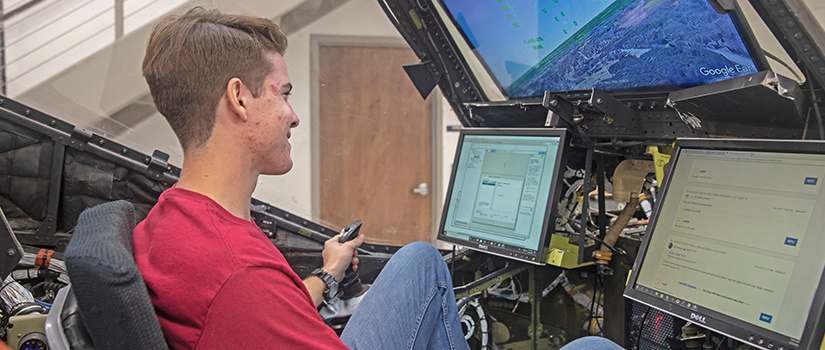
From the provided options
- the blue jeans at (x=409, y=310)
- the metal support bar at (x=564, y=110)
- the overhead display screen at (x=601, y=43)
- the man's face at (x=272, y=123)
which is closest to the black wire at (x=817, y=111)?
the overhead display screen at (x=601, y=43)

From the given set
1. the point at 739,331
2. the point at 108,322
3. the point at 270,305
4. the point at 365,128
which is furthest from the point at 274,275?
the point at 365,128

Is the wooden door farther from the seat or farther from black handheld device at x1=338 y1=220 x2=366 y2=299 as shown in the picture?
the seat

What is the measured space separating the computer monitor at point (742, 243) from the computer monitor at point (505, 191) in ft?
1.22

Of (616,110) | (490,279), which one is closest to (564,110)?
(616,110)

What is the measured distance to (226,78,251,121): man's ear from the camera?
2.97ft

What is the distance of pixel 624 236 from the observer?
1729 millimetres

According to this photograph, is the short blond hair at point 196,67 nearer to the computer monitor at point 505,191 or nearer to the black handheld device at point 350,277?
the black handheld device at point 350,277

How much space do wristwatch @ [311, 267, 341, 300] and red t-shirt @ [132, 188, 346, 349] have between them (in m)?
0.60

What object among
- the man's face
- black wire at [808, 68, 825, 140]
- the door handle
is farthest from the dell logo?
the door handle

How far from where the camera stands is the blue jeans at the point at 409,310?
1.21m

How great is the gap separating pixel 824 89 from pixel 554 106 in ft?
2.14

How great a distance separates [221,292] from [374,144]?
2.17 m

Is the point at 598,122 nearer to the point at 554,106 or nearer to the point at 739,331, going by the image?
the point at 554,106

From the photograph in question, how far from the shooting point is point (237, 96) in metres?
0.92
